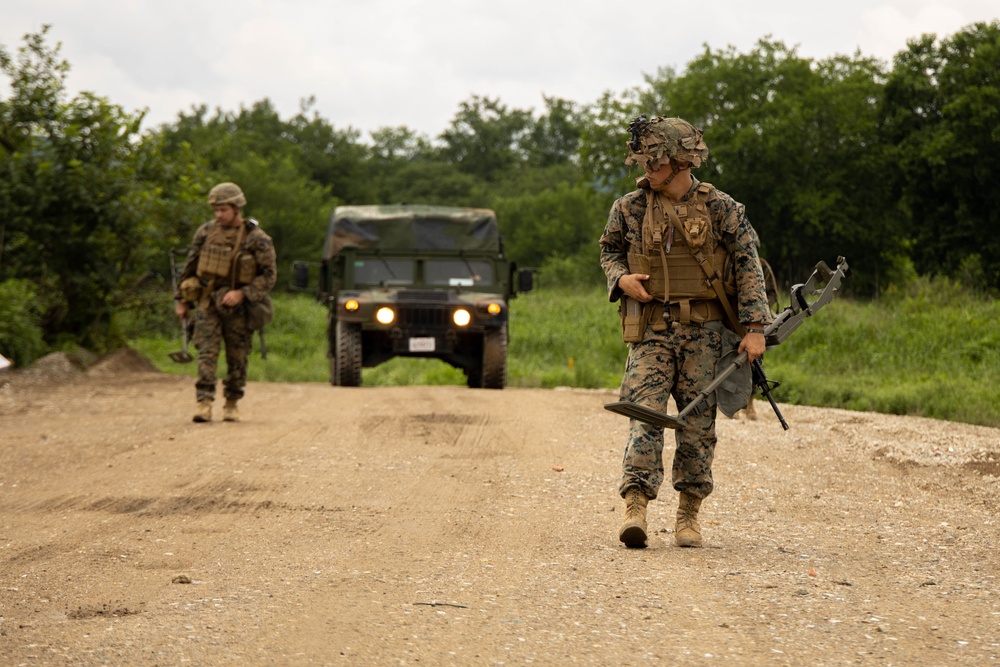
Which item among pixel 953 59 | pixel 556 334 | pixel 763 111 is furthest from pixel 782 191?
pixel 556 334

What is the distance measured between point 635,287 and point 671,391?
1.61ft

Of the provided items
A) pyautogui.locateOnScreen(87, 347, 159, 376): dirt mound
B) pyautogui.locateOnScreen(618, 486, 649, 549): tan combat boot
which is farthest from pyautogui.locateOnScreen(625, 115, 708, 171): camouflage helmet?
pyautogui.locateOnScreen(87, 347, 159, 376): dirt mound

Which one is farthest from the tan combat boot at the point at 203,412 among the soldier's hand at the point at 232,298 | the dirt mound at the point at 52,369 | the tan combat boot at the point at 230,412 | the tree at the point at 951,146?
the tree at the point at 951,146

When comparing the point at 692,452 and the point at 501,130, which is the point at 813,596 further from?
the point at 501,130

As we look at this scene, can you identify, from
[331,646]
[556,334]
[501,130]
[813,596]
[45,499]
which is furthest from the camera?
[501,130]

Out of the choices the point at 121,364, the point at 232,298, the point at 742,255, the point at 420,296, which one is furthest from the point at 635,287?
the point at 121,364

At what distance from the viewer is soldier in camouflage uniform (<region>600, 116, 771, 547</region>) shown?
18.7 ft

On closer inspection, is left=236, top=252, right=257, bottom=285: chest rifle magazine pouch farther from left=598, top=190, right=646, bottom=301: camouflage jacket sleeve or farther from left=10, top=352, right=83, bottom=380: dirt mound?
left=10, top=352, right=83, bottom=380: dirt mound

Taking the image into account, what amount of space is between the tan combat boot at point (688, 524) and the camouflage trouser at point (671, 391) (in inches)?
1.7

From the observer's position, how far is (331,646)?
3.88 metres

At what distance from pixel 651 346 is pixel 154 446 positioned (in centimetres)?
489

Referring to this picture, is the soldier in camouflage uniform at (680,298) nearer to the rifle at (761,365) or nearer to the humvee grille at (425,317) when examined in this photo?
the rifle at (761,365)

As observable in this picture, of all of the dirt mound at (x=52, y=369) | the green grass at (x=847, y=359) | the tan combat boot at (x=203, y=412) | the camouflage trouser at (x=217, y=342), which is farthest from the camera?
the dirt mound at (x=52, y=369)

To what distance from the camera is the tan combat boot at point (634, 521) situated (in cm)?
555
